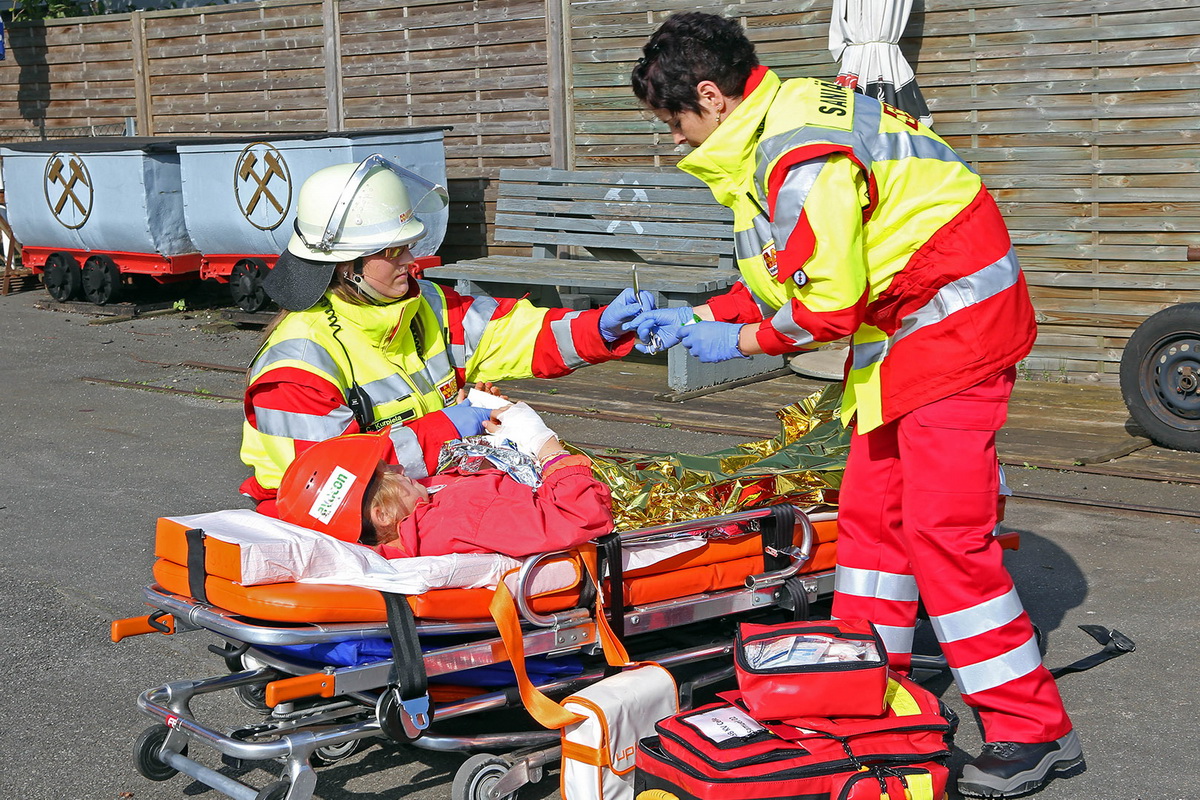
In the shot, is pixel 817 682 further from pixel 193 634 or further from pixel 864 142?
pixel 193 634

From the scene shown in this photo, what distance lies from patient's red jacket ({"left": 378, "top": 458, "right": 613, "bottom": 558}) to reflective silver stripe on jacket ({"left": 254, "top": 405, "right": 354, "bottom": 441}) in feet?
1.28

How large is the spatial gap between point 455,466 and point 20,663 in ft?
6.19

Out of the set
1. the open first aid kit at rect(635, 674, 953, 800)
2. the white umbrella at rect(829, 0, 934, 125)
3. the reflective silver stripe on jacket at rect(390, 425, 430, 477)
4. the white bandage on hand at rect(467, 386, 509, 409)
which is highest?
the white umbrella at rect(829, 0, 934, 125)

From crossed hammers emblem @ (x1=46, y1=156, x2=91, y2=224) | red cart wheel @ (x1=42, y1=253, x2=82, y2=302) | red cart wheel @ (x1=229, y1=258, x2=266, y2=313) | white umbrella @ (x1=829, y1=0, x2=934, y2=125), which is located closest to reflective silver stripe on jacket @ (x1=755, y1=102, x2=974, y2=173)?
white umbrella @ (x1=829, y1=0, x2=934, y2=125)

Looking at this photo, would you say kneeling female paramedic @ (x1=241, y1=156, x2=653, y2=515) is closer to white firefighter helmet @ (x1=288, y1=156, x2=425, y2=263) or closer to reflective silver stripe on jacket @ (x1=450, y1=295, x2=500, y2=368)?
white firefighter helmet @ (x1=288, y1=156, x2=425, y2=263)

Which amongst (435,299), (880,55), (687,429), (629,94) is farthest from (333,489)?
(629,94)

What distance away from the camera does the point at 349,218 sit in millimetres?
3961

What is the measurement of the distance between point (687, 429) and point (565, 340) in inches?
137

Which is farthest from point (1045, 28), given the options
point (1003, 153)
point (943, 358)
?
point (943, 358)

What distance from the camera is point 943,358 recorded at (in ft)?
11.6

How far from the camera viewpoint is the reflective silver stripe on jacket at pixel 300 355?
383 cm

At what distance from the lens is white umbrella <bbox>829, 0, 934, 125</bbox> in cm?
819

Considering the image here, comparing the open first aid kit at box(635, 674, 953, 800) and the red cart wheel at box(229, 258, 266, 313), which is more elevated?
the red cart wheel at box(229, 258, 266, 313)

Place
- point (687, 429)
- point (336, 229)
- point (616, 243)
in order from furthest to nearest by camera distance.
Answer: point (616, 243)
point (687, 429)
point (336, 229)
